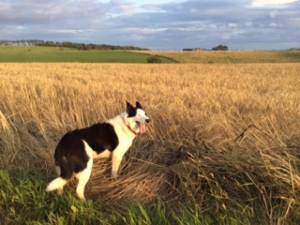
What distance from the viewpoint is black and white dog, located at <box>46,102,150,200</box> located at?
244 inches

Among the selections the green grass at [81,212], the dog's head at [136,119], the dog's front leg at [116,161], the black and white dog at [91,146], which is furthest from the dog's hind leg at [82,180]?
the dog's head at [136,119]

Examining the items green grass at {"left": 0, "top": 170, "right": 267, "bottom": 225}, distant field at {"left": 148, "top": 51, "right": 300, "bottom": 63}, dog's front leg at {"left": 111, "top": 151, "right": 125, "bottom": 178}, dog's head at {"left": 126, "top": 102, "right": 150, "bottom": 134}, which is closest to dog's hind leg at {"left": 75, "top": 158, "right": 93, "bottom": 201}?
green grass at {"left": 0, "top": 170, "right": 267, "bottom": 225}

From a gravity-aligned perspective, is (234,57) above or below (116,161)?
below

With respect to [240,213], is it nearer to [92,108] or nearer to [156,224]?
[156,224]

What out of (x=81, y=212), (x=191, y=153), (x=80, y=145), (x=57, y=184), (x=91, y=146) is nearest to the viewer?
(x=81, y=212)

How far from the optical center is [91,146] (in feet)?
21.0

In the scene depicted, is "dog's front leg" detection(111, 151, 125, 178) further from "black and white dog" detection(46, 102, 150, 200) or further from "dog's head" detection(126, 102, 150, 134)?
"dog's head" detection(126, 102, 150, 134)

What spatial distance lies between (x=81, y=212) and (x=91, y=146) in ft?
3.56

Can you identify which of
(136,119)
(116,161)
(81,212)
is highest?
(136,119)

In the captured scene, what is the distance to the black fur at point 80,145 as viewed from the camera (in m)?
6.20

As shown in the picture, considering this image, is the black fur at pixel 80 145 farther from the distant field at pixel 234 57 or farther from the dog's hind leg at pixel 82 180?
the distant field at pixel 234 57

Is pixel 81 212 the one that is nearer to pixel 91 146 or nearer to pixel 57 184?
pixel 57 184

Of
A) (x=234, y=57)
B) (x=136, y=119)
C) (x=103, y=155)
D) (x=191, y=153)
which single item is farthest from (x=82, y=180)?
(x=234, y=57)

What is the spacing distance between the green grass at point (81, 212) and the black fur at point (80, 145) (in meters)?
0.32
